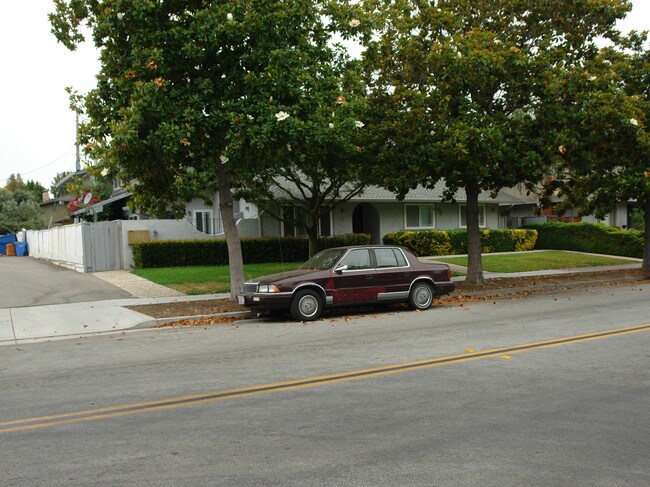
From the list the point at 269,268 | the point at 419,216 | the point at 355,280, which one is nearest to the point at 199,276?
the point at 269,268

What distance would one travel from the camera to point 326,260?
43.7 feet

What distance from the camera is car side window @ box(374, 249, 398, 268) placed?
1339cm

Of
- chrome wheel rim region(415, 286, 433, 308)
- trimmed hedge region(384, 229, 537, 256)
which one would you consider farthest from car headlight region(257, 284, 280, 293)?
trimmed hedge region(384, 229, 537, 256)

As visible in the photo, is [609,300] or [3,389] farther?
[609,300]

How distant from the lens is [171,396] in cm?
640

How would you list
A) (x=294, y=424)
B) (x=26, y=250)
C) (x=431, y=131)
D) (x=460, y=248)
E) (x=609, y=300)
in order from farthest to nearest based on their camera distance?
(x=26, y=250) → (x=460, y=248) → (x=431, y=131) → (x=609, y=300) → (x=294, y=424)

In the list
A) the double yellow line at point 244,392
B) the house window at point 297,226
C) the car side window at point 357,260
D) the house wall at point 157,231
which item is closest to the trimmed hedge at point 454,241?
the house window at point 297,226

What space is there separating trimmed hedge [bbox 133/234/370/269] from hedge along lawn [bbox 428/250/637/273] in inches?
227

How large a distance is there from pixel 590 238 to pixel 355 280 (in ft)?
75.0

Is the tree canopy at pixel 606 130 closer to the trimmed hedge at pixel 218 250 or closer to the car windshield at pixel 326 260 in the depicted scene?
the car windshield at pixel 326 260

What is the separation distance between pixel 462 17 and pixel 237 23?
732cm

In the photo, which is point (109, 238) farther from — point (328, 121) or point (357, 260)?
point (357, 260)

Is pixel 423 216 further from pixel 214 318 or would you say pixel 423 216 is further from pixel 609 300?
pixel 214 318

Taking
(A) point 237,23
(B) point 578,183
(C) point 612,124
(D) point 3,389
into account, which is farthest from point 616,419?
(B) point 578,183
